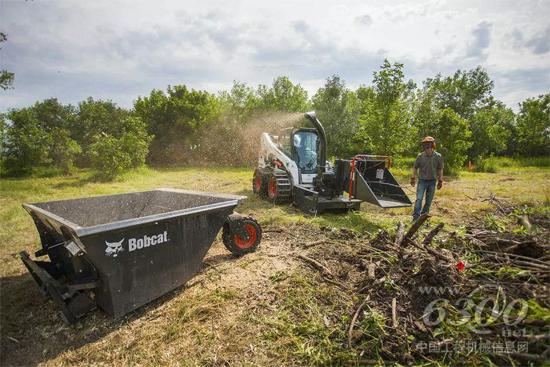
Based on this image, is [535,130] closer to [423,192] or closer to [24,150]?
[423,192]

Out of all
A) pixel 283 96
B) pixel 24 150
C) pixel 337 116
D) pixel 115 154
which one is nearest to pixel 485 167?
pixel 337 116

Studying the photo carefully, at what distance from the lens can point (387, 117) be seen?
13.5 m

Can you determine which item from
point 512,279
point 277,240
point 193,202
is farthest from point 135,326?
point 512,279

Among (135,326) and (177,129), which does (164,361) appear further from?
(177,129)

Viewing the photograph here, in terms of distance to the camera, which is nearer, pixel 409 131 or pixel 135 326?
pixel 135 326

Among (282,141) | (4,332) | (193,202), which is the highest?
(282,141)

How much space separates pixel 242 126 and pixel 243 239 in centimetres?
1886

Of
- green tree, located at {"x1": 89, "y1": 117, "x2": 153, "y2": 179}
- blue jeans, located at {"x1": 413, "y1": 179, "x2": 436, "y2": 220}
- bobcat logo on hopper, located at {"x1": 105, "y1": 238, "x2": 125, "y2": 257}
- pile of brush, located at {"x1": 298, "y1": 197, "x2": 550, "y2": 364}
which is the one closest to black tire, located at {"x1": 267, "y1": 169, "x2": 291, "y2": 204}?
blue jeans, located at {"x1": 413, "y1": 179, "x2": 436, "y2": 220}

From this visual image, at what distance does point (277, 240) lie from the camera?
17.4 feet

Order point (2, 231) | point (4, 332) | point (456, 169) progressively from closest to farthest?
point (4, 332) → point (2, 231) → point (456, 169)

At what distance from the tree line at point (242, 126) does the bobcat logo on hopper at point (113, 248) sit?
41.7 feet

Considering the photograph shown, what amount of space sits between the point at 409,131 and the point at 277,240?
1096cm

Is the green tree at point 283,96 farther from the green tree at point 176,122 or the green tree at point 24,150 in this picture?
the green tree at point 24,150

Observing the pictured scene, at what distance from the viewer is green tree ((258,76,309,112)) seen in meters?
25.9
